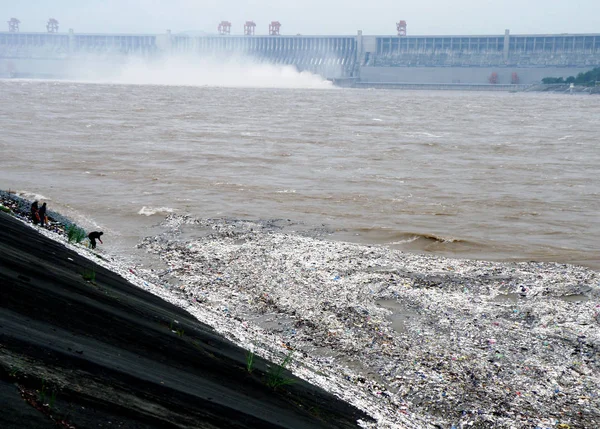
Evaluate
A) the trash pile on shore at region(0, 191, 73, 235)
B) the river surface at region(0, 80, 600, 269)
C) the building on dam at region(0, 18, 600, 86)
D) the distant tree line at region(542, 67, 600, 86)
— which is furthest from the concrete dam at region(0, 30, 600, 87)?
the trash pile on shore at region(0, 191, 73, 235)

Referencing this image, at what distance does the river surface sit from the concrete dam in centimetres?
7453

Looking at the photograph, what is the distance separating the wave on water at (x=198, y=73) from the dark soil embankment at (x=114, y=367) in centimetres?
10454

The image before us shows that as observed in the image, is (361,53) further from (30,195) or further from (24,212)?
(24,212)

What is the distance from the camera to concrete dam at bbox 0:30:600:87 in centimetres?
10531

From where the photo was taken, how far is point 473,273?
9.42 m

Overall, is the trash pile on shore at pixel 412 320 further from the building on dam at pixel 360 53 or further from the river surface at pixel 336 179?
the building on dam at pixel 360 53

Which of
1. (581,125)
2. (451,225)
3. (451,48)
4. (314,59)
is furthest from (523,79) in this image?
(451,225)

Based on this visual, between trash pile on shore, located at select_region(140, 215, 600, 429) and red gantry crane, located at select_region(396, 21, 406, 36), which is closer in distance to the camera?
trash pile on shore, located at select_region(140, 215, 600, 429)

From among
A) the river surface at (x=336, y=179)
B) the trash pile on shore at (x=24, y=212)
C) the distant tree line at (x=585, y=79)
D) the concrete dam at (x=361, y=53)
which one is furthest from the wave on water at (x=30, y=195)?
the concrete dam at (x=361, y=53)

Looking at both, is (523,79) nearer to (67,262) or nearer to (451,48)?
(451,48)

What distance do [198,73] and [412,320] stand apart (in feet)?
385

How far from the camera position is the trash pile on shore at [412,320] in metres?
5.40

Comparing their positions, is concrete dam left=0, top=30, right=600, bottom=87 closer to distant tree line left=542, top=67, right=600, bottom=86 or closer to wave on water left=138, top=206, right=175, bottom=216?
distant tree line left=542, top=67, right=600, bottom=86

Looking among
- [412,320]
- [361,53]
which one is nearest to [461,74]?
[361,53]
